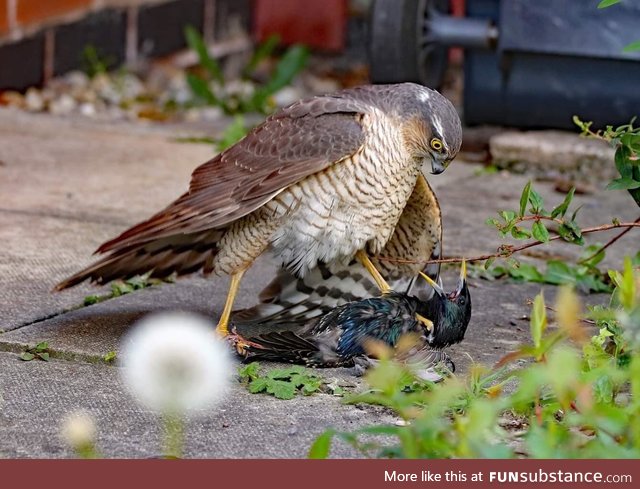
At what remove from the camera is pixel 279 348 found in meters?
3.79

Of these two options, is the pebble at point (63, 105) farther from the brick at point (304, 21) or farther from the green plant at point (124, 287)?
the green plant at point (124, 287)

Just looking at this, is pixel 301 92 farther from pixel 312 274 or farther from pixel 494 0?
pixel 312 274

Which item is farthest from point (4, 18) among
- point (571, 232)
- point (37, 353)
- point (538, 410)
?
point (538, 410)

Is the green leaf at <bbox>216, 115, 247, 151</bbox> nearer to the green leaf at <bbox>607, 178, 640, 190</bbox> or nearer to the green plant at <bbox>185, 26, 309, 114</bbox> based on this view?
the green plant at <bbox>185, 26, 309, 114</bbox>

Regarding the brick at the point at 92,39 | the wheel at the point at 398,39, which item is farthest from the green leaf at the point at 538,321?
the brick at the point at 92,39

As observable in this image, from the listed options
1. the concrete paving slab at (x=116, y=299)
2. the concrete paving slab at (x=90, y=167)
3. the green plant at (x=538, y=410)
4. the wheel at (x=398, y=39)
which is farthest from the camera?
the wheel at (x=398, y=39)

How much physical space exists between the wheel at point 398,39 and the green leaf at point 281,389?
3533 mm

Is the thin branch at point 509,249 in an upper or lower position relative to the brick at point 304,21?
upper

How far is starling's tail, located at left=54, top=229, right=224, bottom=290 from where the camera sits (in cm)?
398

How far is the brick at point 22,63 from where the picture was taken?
7.73 m

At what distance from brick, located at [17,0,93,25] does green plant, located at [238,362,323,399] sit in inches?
186

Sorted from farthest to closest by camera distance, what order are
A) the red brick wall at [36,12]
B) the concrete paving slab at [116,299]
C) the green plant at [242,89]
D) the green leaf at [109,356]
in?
the green plant at [242,89] → the red brick wall at [36,12] → the green leaf at [109,356] → the concrete paving slab at [116,299]

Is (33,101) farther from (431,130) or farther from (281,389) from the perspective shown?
(281,389)

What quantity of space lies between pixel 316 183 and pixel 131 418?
0.94m
